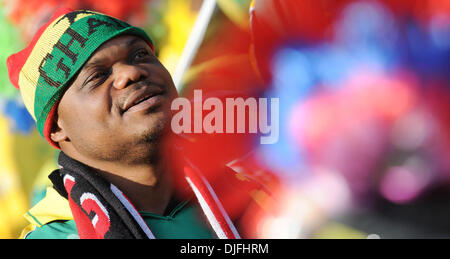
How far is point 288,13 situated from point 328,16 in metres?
0.14

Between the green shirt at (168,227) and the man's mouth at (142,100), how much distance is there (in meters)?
0.27

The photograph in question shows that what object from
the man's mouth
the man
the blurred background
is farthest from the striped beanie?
the blurred background

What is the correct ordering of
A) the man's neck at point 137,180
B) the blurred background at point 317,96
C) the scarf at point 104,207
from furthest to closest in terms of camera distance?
1. the blurred background at point 317,96
2. the man's neck at point 137,180
3. the scarf at point 104,207

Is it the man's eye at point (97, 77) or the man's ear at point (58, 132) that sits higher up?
the man's eye at point (97, 77)

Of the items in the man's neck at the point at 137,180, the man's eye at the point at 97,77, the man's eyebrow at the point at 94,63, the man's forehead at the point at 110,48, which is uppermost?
the man's forehead at the point at 110,48

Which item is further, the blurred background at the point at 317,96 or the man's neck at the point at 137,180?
the blurred background at the point at 317,96

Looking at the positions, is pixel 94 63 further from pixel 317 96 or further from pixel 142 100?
pixel 317 96

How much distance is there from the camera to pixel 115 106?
108cm

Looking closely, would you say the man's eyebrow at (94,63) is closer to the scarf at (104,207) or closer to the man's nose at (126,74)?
the man's nose at (126,74)

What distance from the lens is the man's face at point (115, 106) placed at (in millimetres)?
1079

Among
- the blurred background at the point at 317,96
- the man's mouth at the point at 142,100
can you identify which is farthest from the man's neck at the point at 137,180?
Answer: the blurred background at the point at 317,96

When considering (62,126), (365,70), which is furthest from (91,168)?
(365,70)

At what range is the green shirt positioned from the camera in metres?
1.11
